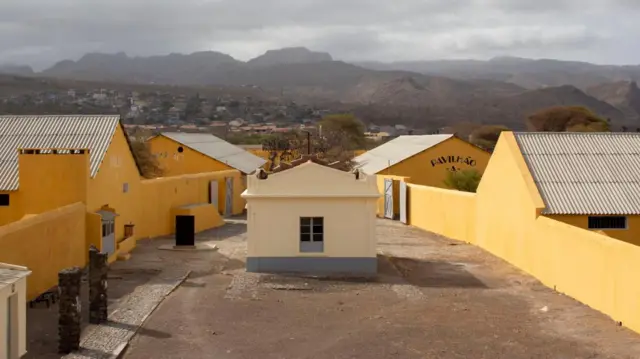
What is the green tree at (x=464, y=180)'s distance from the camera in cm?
3825

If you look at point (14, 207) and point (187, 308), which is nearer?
point (187, 308)

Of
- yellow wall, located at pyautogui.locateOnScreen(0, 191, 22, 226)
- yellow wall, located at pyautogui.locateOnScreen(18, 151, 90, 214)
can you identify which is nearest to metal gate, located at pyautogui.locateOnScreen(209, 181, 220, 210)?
yellow wall, located at pyautogui.locateOnScreen(18, 151, 90, 214)

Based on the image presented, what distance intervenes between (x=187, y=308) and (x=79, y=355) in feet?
13.2

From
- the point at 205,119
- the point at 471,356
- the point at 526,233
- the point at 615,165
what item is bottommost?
the point at 471,356

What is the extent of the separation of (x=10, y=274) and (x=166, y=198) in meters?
18.2

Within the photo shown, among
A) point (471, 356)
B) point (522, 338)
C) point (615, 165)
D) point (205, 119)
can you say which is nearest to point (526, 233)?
point (615, 165)

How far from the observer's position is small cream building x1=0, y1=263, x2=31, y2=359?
37.7 feet

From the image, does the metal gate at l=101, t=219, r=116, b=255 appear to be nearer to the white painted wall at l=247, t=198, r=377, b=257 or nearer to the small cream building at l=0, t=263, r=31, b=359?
the white painted wall at l=247, t=198, r=377, b=257

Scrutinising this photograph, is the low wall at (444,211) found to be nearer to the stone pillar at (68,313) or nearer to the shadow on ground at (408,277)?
the shadow on ground at (408,277)

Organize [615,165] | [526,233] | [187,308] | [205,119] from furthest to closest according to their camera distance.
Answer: [205,119] < [615,165] < [526,233] < [187,308]

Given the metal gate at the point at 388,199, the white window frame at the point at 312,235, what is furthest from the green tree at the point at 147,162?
the white window frame at the point at 312,235

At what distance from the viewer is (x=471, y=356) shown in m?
13.5

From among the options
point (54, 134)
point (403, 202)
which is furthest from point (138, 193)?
point (403, 202)

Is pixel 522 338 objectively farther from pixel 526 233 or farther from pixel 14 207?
pixel 14 207
